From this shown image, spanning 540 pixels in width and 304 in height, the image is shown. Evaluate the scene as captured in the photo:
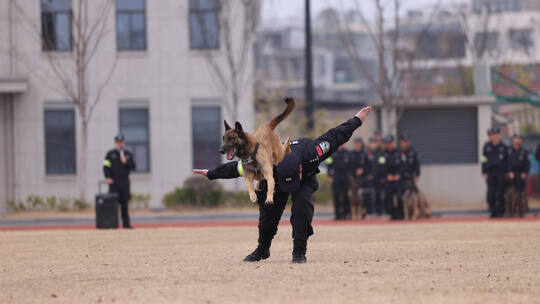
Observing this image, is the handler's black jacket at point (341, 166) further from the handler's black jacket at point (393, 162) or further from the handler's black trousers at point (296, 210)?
the handler's black trousers at point (296, 210)

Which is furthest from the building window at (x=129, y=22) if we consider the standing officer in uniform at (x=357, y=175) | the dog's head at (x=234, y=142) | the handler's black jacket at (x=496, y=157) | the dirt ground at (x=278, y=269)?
the dog's head at (x=234, y=142)

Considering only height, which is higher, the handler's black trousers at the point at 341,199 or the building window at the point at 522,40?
the building window at the point at 522,40

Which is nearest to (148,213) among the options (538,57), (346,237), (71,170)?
(71,170)

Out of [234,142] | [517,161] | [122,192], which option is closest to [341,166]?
[517,161]

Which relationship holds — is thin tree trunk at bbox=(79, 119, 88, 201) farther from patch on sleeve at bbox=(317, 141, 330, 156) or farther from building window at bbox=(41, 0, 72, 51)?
patch on sleeve at bbox=(317, 141, 330, 156)

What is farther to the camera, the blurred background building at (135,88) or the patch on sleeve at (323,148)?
the blurred background building at (135,88)

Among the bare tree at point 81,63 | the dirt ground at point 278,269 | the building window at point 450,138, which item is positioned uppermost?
the bare tree at point 81,63

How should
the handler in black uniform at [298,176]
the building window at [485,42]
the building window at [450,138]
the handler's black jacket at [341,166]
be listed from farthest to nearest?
the building window at [485,42]
the building window at [450,138]
the handler's black jacket at [341,166]
the handler in black uniform at [298,176]

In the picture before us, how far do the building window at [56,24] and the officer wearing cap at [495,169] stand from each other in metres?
14.6

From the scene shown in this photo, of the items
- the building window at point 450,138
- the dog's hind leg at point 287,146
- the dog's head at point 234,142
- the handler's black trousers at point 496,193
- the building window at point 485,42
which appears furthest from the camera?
the building window at point 485,42

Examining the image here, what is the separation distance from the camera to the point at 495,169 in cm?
2516

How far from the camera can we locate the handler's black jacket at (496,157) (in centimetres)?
2502

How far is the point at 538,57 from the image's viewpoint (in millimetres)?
80188

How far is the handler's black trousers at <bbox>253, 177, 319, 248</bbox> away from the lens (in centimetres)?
1180
